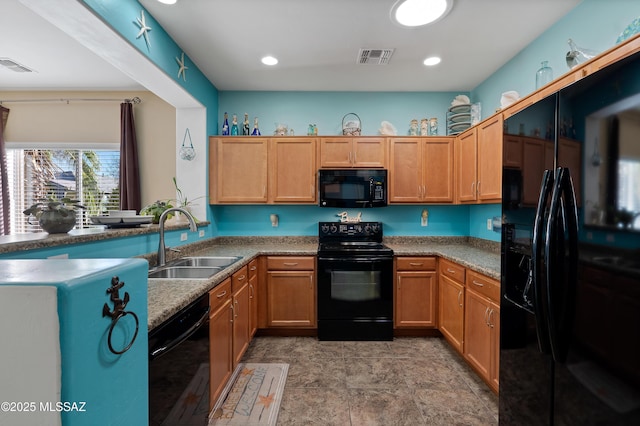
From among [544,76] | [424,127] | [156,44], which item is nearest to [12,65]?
[156,44]

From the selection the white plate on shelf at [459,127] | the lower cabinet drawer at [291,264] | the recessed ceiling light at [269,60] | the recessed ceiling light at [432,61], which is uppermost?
the recessed ceiling light at [269,60]

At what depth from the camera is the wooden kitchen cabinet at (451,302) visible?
2.42 metres

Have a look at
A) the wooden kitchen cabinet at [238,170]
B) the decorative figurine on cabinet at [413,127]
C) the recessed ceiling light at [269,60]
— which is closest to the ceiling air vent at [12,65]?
the wooden kitchen cabinet at [238,170]

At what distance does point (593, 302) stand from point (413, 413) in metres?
1.43

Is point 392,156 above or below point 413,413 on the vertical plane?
above

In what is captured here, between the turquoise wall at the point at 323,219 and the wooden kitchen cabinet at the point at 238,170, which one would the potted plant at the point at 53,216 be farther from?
the turquoise wall at the point at 323,219

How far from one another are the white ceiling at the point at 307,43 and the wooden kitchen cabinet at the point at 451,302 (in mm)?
2033

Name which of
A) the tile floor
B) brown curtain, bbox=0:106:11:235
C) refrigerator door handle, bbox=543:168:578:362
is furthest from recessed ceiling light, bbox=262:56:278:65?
brown curtain, bbox=0:106:11:235

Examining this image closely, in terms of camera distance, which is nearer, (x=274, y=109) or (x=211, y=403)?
(x=211, y=403)

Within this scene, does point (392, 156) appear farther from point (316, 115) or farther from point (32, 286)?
point (32, 286)

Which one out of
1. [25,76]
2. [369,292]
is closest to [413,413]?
[369,292]

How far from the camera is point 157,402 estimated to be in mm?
1068

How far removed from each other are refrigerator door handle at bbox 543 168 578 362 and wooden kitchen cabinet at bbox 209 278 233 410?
171cm

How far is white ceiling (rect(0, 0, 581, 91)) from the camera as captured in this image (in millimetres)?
2037
